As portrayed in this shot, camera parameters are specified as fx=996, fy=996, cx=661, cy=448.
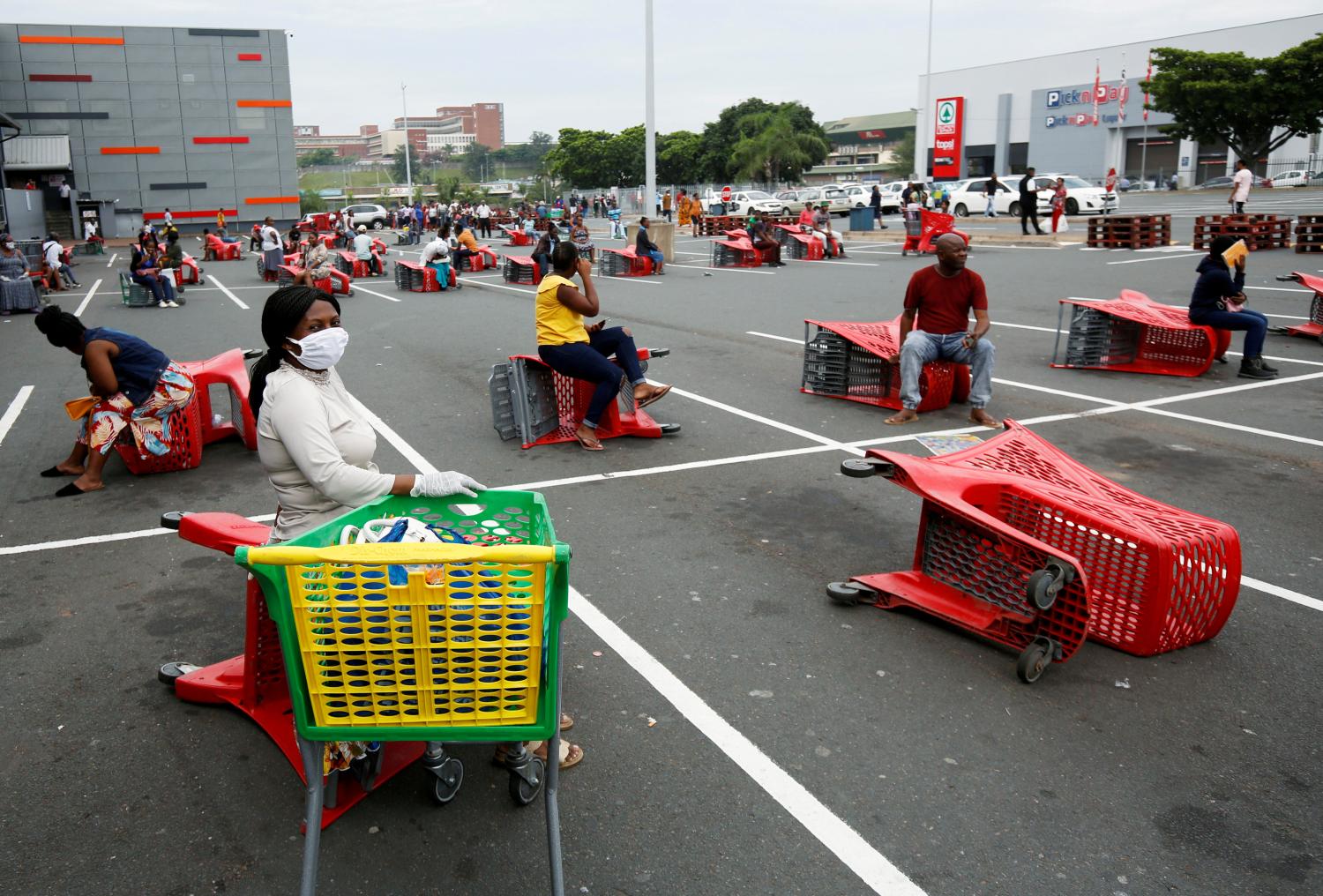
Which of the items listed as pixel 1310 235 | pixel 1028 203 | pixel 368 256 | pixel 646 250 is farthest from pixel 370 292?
pixel 1310 235

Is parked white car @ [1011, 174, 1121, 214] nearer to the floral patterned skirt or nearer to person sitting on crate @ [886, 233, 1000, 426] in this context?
person sitting on crate @ [886, 233, 1000, 426]

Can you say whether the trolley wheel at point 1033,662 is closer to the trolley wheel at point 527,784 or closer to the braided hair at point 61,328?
the trolley wheel at point 527,784

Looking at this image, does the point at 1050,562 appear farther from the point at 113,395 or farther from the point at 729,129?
the point at 729,129

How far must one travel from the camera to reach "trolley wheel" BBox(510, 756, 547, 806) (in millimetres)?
3373

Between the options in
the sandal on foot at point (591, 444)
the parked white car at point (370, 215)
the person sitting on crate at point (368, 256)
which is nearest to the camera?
the sandal on foot at point (591, 444)

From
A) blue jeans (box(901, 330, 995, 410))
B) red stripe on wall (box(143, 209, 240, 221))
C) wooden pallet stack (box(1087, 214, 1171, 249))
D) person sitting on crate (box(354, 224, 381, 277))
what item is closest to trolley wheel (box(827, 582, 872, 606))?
blue jeans (box(901, 330, 995, 410))

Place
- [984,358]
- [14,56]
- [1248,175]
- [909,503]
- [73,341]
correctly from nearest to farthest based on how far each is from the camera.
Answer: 1. [909,503]
2. [73,341]
3. [984,358]
4. [1248,175]
5. [14,56]

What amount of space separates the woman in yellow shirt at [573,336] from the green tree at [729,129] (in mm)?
81877

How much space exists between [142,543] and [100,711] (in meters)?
2.33

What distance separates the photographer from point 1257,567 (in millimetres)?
5465

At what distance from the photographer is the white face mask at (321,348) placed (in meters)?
3.56

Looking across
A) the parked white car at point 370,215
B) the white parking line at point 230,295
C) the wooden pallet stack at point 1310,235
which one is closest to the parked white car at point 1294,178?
the wooden pallet stack at point 1310,235

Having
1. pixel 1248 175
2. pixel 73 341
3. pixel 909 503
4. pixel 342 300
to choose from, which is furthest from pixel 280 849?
pixel 1248 175

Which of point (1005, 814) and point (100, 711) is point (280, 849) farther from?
point (1005, 814)
